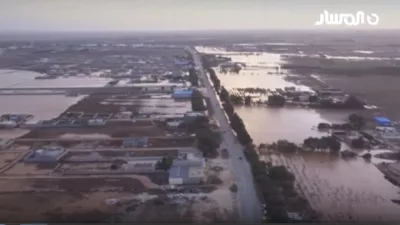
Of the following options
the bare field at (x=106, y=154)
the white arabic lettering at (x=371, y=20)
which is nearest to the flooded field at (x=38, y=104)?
the bare field at (x=106, y=154)

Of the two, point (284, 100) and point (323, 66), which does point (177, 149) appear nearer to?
point (284, 100)

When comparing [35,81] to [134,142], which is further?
[35,81]

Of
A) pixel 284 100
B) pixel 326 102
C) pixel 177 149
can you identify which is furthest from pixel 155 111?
pixel 326 102

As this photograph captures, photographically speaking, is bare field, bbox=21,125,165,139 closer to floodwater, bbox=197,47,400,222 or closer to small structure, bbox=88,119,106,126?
small structure, bbox=88,119,106,126

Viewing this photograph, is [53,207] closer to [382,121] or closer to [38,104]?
[38,104]

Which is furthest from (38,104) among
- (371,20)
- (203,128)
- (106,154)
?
(371,20)
